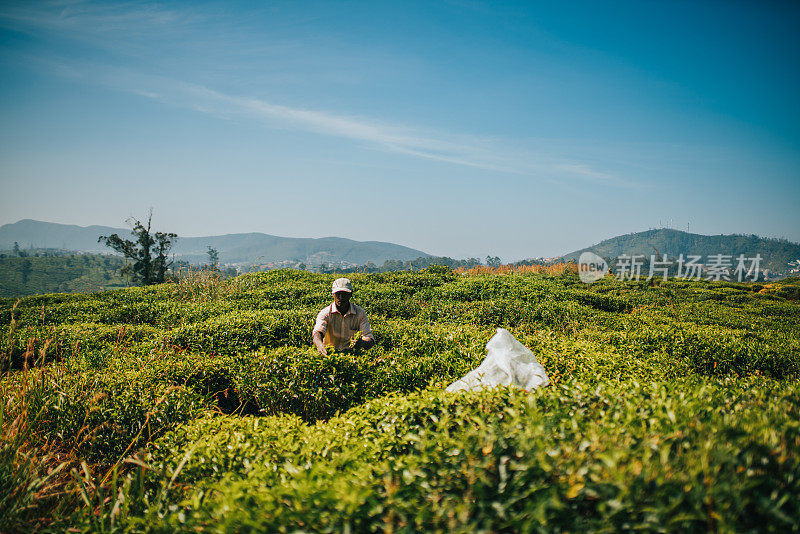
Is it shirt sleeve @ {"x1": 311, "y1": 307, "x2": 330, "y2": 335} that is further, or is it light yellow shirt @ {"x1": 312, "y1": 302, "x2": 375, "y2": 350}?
light yellow shirt @ {"x1": 312, "y1": 302, "x2": 375, "y2": 350}

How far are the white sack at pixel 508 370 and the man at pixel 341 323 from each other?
2.00 meters

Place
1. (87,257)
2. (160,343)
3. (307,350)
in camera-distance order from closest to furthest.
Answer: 1. (307,350)
2. (160,343)
3. (87,257)

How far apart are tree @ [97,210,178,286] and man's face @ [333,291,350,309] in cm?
3548

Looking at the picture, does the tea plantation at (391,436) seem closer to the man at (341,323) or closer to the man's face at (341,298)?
the man at (341,323)

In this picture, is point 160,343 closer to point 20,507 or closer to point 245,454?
point 20,507

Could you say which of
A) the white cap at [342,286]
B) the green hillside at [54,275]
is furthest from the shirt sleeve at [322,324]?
the green hillside at [54,275]

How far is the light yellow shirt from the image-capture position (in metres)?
5.80

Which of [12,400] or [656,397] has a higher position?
[656,397]

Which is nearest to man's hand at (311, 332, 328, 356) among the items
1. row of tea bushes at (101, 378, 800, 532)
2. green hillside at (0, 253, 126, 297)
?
row of tea bushes at (101, 378, 800, 532)

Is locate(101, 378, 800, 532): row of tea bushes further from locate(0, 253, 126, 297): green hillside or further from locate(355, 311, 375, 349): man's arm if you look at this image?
locate(0, 253, 126, 297): green hillside

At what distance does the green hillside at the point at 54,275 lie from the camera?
74.6m

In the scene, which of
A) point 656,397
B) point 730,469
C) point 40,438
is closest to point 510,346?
point 656,397

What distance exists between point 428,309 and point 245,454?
792 cm

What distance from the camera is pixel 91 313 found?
9.57 meters
